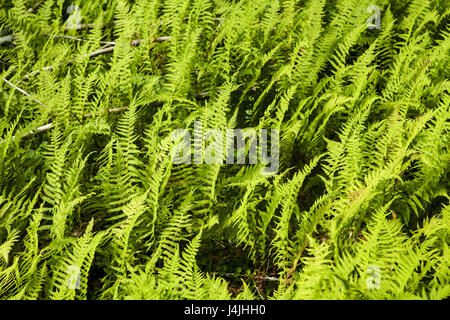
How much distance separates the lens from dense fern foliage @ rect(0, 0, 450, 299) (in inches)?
46.5

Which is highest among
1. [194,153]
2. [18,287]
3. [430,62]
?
[430,62]

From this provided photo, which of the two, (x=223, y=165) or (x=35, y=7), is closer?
(x=223, y=165)

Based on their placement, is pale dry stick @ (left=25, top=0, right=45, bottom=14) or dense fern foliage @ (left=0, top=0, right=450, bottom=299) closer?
dense fern foliage @ (left=0, top=0, right=450, bottom=299)

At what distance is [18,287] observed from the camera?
3.85 feet

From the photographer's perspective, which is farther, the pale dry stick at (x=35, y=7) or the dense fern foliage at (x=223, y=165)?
the pale dry stick at (x=35, y=7)

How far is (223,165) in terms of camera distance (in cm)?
150

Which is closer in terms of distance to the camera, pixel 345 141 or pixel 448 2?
pixel 345 141

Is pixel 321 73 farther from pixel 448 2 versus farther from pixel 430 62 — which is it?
pixel 448 2

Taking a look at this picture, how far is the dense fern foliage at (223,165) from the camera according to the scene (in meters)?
1.18
